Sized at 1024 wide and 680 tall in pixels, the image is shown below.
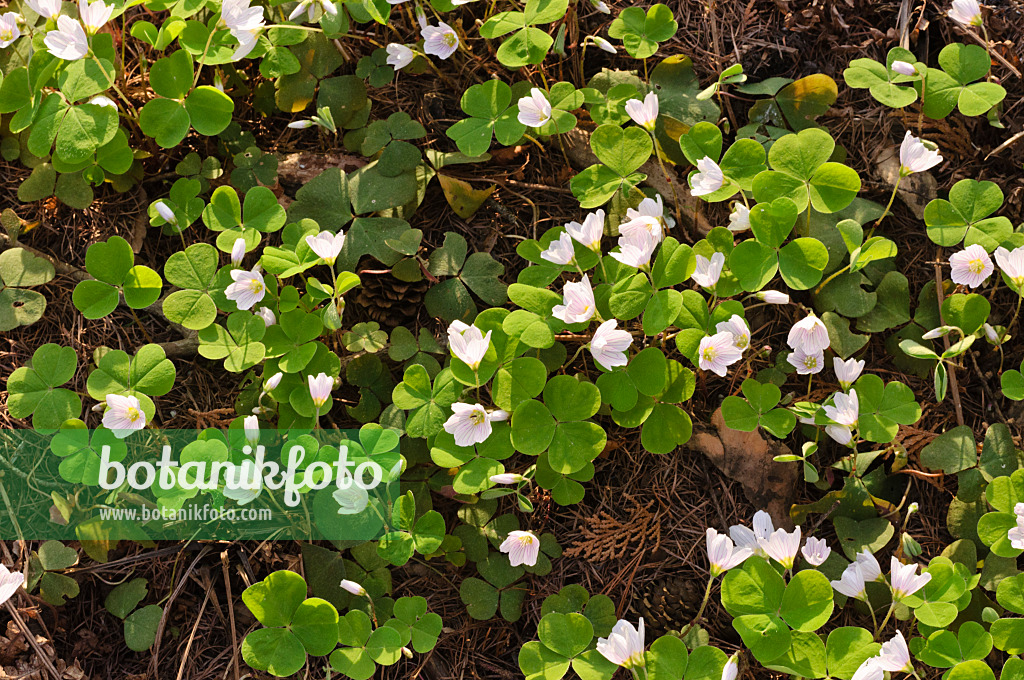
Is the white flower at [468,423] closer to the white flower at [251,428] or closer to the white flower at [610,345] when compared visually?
the white flower at [610,345]

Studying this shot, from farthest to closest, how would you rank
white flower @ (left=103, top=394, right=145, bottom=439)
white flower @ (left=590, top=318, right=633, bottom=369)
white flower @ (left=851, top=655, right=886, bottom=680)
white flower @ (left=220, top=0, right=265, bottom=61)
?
white flower @ (left=220, top=0, right=265, bottom=61)
white flower @ (left=103, top=394, right=145, bottom=439)
white flower @ (left=590, top=318, right=633, bottom=369)
white flower @ (left=851, top=655, right=886, bottom=680)

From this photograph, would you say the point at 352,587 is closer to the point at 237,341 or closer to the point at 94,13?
the point at 237,341

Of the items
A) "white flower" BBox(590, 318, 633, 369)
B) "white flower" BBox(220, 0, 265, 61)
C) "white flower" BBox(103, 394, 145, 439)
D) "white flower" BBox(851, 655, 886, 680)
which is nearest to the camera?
"white flower" BBox(851, 655, 886, 680)

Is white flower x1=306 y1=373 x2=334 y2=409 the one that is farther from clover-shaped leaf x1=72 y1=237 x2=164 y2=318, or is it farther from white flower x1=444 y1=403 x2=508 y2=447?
clover-shaped leaf x1=72 y1=237 x2=164 y2=318

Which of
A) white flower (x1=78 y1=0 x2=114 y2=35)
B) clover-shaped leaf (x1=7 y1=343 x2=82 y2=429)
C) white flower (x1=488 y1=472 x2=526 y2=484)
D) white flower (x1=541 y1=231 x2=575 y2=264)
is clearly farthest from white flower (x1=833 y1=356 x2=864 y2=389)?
white flower (x1=78 y1=0 x2=114 y2=35)

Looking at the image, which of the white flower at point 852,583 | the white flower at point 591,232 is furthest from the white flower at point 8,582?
the white flower at point 852,583

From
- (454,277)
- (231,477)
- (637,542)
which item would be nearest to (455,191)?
(454,277)

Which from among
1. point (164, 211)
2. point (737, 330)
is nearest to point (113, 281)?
point (164, 211)
